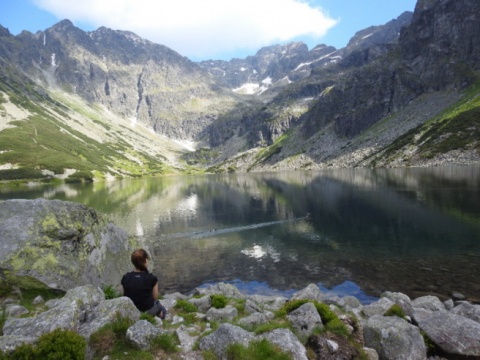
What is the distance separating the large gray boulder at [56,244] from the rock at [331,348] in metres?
15.9

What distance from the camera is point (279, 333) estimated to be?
12227 millimetres

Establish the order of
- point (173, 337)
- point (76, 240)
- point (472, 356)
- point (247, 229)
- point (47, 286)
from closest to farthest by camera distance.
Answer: point (173, 337)
point (472, 356)
point (47, 286)
point (76, 240)
point (247, 229)

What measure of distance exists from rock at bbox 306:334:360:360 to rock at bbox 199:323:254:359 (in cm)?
268

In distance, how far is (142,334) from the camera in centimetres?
1077

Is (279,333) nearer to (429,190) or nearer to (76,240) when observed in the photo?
(76,240)

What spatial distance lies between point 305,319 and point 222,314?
440 cm

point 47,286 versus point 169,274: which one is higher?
point 47,286

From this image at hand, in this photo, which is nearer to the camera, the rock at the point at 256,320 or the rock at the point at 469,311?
the rock at the point at 256,320

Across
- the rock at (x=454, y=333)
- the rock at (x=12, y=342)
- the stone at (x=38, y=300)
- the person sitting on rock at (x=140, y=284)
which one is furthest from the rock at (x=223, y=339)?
the stone at (x=38, y=300)

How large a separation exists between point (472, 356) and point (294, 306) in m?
7.61

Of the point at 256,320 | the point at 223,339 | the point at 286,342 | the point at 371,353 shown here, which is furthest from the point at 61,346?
the point at 371,353

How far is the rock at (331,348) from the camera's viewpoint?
1254cm

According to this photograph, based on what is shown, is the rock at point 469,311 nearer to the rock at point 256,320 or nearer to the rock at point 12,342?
the rock at point 256,320

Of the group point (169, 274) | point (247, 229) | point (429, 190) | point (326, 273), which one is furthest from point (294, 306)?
point (429, 190)
